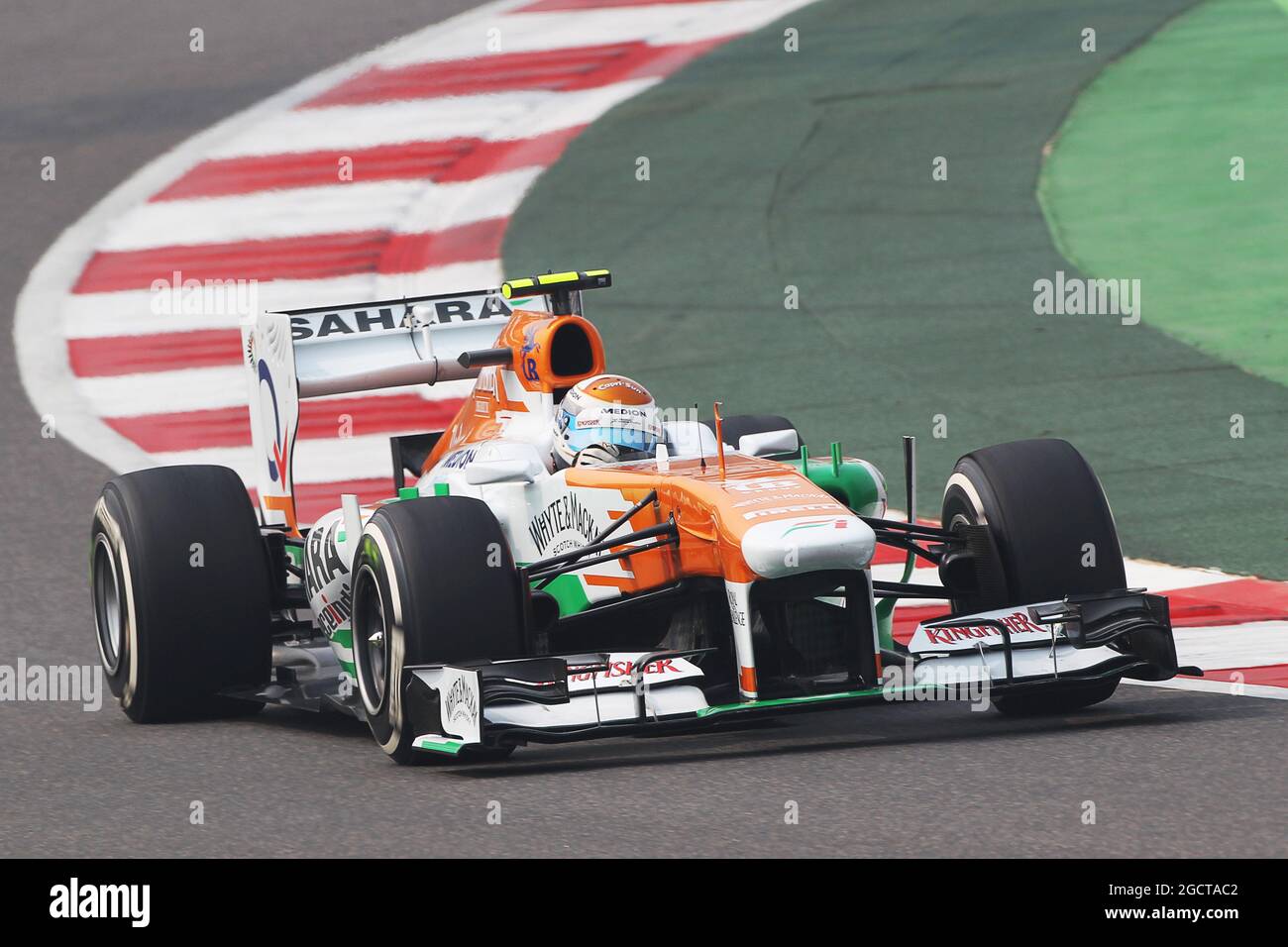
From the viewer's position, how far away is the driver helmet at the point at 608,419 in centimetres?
898

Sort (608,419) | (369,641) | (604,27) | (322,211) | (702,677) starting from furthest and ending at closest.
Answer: (604,27)
(322,211)
(608,419)
(369,641)
(702,677)

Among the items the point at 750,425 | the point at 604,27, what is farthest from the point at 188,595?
the point at 604,27

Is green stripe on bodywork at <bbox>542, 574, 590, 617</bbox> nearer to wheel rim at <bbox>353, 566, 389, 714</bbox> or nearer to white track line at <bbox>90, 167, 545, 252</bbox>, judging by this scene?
wheel rim at <bbox>353, 566, 389, 714</bbox>

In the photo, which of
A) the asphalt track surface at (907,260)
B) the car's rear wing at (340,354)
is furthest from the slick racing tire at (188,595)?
the asphalt track surface at (907,260)

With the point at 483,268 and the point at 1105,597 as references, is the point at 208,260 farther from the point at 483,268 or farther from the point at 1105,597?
the point at 1105,597

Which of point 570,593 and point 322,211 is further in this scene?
point 322,211

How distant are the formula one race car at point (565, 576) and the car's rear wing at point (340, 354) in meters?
0.02

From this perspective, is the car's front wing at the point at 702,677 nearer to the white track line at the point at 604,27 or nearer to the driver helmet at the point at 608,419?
the driver helmet at the point at 608,419

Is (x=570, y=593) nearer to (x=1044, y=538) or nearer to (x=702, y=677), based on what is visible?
(x=702, y=677)

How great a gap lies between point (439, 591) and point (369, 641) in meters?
0.71

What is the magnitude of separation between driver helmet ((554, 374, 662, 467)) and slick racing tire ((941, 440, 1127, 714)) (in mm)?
1297

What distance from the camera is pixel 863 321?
1549cm

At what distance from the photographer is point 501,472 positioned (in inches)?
347

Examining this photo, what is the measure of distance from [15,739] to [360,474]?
4.68 meters
